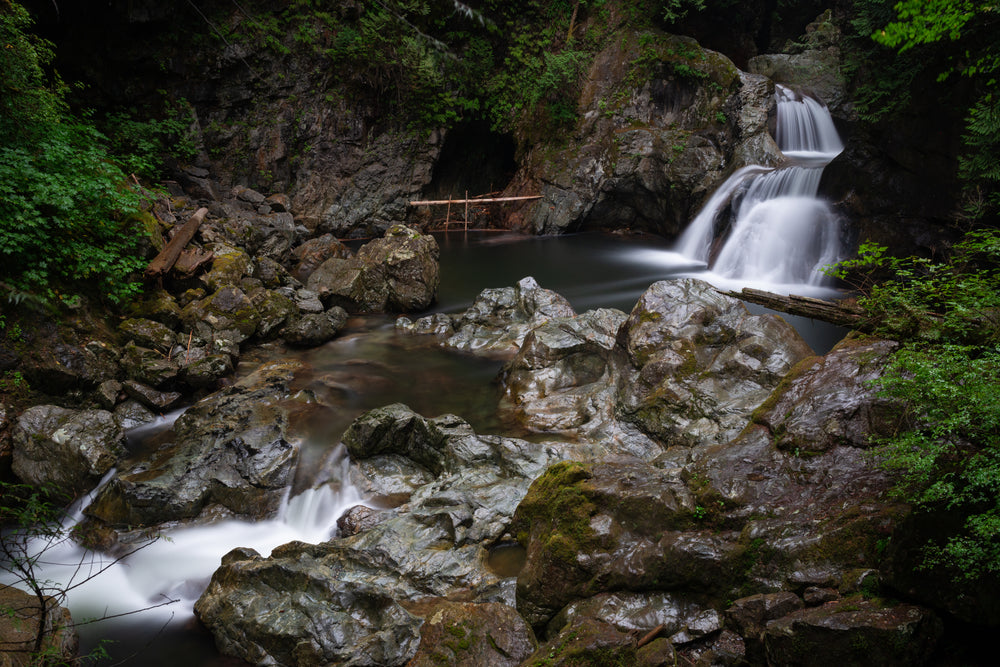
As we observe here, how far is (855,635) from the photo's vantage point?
7.22 feet

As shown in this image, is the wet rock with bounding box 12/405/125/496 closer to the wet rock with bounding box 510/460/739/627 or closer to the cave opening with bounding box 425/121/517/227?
the wet rock with bounding box 510/460/739/627

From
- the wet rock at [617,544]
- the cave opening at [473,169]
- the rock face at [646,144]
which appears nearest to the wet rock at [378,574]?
the wet rock at [617,544]

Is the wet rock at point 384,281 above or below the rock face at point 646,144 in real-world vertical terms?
below

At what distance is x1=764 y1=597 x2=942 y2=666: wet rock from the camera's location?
6.97 feet

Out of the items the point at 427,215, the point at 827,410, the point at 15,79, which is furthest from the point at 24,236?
the point at 427,215

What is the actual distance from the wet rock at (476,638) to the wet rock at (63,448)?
4.64 meters

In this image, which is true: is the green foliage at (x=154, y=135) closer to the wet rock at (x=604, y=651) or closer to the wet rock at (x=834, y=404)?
the wet rock at (x=604, y=651)

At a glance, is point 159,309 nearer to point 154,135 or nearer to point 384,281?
point 384,281

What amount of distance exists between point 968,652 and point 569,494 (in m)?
2.04

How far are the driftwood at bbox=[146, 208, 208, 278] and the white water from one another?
3.96m

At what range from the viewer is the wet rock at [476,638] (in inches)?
123

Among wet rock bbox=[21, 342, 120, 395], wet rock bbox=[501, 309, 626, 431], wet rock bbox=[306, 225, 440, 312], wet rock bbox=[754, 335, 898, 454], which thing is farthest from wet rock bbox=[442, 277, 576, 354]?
wet rock bbox=[754, 335, 898, 454]

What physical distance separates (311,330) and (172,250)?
8.85 feet

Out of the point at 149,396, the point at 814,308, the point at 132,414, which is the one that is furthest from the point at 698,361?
the point at 132,414
